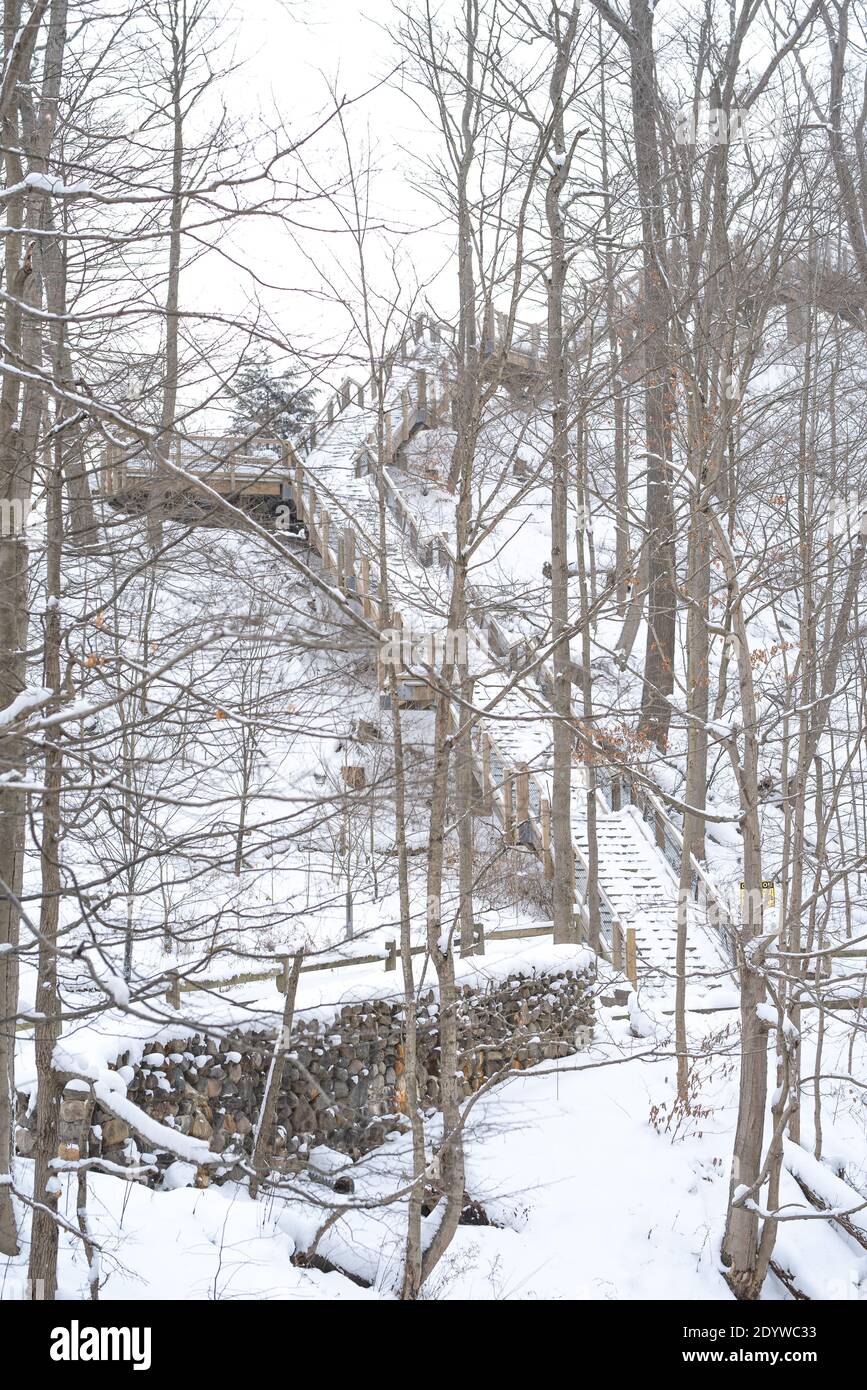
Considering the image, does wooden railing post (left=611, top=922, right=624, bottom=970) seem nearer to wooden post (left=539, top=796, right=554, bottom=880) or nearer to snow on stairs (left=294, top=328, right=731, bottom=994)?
snow on stairs (left=294, top=328, right=731, bottom=994)

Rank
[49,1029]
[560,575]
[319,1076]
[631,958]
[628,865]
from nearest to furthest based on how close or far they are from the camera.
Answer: [49,1029] < [319,1076] < [560,575] < [631,958] < [628,865]

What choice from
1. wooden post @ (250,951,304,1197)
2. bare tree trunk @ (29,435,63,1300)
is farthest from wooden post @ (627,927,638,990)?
bare tree trunk @ (29,435,63,1300)

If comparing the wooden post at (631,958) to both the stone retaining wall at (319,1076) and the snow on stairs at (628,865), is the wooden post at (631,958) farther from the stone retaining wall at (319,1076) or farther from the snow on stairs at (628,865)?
the stone retaining wall at (319,1076)

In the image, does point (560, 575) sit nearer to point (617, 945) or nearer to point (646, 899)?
point (617, 945)

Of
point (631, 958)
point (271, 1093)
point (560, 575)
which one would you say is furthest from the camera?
point (631, 958)

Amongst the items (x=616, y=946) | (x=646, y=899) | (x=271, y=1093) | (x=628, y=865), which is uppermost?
(x=628, y=865)

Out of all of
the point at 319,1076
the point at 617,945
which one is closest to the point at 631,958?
the point at 617,945

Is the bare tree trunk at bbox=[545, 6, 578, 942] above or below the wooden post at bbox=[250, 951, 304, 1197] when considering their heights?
above

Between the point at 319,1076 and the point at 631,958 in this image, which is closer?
the point at 319,1076

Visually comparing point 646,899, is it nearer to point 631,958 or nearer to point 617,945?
point 617,945

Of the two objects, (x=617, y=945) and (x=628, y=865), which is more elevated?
(x=628, y=865)

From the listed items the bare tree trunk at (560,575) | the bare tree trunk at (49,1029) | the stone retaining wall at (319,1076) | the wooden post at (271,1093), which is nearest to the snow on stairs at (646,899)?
the bare tree trunk at (560,575)

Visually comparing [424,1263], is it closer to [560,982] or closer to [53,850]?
[53,850]
